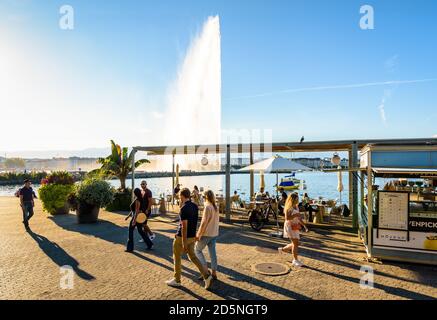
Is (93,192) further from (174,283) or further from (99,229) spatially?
(174,283)

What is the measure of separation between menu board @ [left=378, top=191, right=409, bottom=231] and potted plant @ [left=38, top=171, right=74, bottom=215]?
1474 cm

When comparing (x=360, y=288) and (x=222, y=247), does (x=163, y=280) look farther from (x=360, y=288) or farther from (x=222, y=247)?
(x=360, y=288)

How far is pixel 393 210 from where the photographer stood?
7.64 m

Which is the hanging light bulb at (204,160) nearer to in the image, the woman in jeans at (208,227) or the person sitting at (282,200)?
the person sitting at (282,200)

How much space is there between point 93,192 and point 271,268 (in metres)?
9.61

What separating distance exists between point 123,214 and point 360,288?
42.4ft

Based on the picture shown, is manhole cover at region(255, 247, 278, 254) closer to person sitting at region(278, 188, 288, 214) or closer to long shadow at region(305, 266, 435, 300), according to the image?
long shadow at region(305, 266, 435, 300)

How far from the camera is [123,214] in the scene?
15852 mm

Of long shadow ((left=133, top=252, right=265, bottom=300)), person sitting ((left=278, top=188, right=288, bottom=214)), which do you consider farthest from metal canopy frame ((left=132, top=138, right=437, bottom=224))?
long shadow ((left=133, top=252, right=265, bottom=300))

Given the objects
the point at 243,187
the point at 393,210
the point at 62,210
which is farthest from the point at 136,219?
the point at 243,187

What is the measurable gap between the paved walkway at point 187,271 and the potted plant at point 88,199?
242 centimetres

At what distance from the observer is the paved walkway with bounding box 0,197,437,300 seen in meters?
5.48
